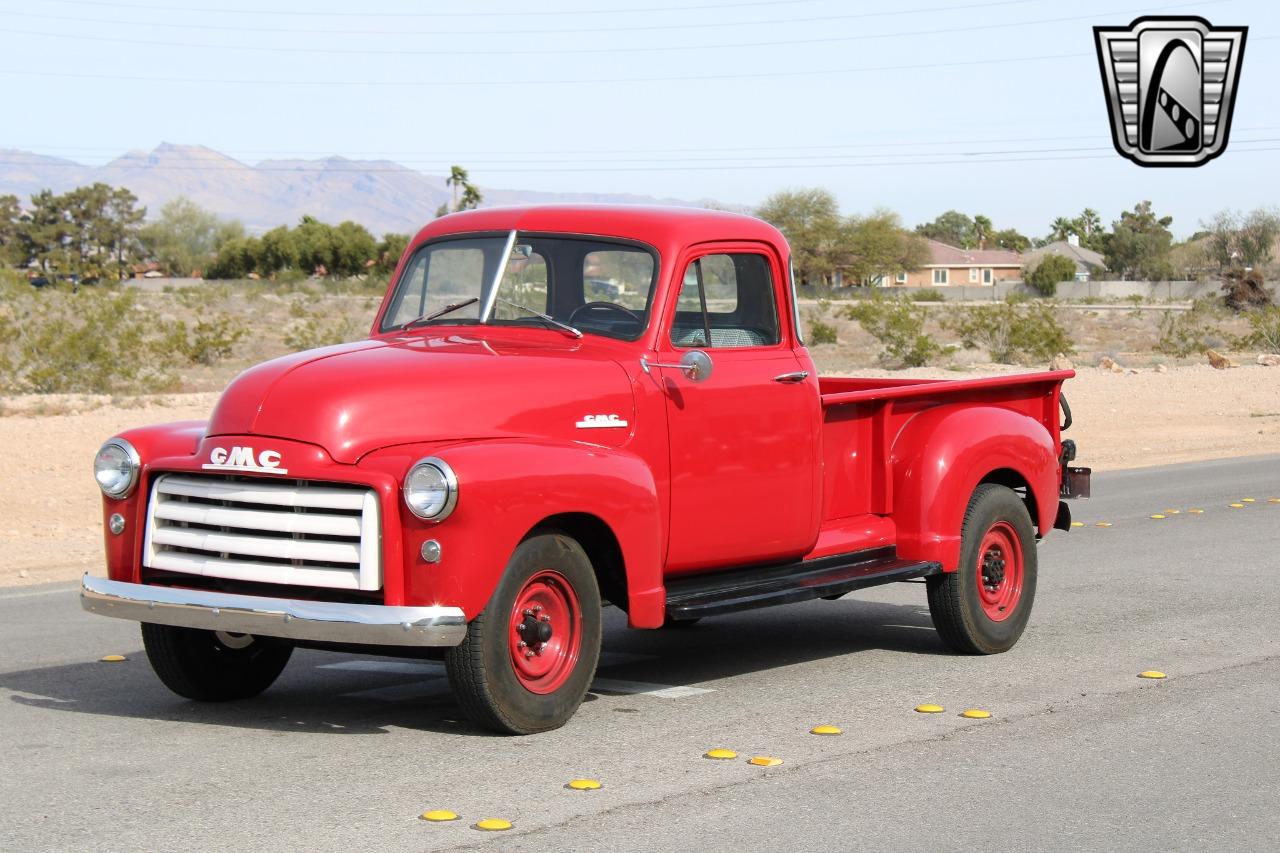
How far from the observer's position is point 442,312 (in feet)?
25.2

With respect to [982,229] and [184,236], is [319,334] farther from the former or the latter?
[982,229]

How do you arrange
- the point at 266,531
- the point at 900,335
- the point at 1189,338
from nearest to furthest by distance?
1. the point at 266,531
2. the point at 900,335
3. the point at 1189,338

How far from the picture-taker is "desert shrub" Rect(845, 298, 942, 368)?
1436 inches

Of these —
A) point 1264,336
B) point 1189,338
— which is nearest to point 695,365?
point 1264,336

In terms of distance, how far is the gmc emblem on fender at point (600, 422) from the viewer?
6863 millimetres

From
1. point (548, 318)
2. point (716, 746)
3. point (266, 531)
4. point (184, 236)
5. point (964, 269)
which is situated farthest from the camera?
point (184, 236)

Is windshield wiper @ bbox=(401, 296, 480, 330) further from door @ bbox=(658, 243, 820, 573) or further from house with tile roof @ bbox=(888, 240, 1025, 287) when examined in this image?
house with tile roof @ bbox=(888, 240, 1025, 287)

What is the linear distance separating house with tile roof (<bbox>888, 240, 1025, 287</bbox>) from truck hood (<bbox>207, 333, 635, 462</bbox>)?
11267 cm

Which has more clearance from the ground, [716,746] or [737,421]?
[737,421]

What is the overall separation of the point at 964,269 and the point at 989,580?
118 meters

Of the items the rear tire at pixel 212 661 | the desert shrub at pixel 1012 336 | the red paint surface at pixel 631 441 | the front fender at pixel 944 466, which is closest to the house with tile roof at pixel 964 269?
the desert shrub at pixel 1012 336

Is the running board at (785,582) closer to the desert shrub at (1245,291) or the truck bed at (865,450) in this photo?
the truck bed at (865,450)

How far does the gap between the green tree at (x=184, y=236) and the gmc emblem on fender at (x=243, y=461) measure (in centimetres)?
10644

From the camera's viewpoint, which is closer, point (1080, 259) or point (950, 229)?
point (1080, 259)
